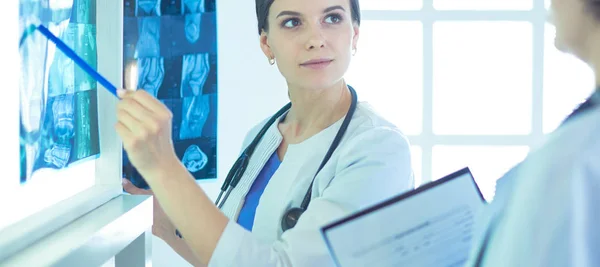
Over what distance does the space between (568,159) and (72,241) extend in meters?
0.53

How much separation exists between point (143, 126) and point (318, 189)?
14.8 inches

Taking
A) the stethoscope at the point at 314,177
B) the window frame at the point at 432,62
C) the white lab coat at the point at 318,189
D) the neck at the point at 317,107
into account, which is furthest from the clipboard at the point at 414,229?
the window frame at the point at 432,62

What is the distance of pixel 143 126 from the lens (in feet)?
2.69

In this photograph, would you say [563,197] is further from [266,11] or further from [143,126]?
[266,11]

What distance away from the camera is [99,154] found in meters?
0.95

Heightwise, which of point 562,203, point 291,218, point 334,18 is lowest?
point 291,218

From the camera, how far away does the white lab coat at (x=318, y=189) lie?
3.20 feet

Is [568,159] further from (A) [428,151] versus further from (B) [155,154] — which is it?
(A) [428,151]

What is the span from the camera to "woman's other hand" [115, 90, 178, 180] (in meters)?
0.82

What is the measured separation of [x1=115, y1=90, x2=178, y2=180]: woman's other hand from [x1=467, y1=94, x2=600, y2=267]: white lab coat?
1.61 ft

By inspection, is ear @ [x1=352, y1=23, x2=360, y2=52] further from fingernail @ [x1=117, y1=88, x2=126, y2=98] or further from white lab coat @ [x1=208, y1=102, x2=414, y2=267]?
fingernail @ [x1=117, y1=88, x2=126, y2=98]

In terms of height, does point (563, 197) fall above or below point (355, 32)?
below

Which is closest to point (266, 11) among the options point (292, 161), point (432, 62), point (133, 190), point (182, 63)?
point (292, 161)

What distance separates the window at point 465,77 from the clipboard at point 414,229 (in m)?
1.79
